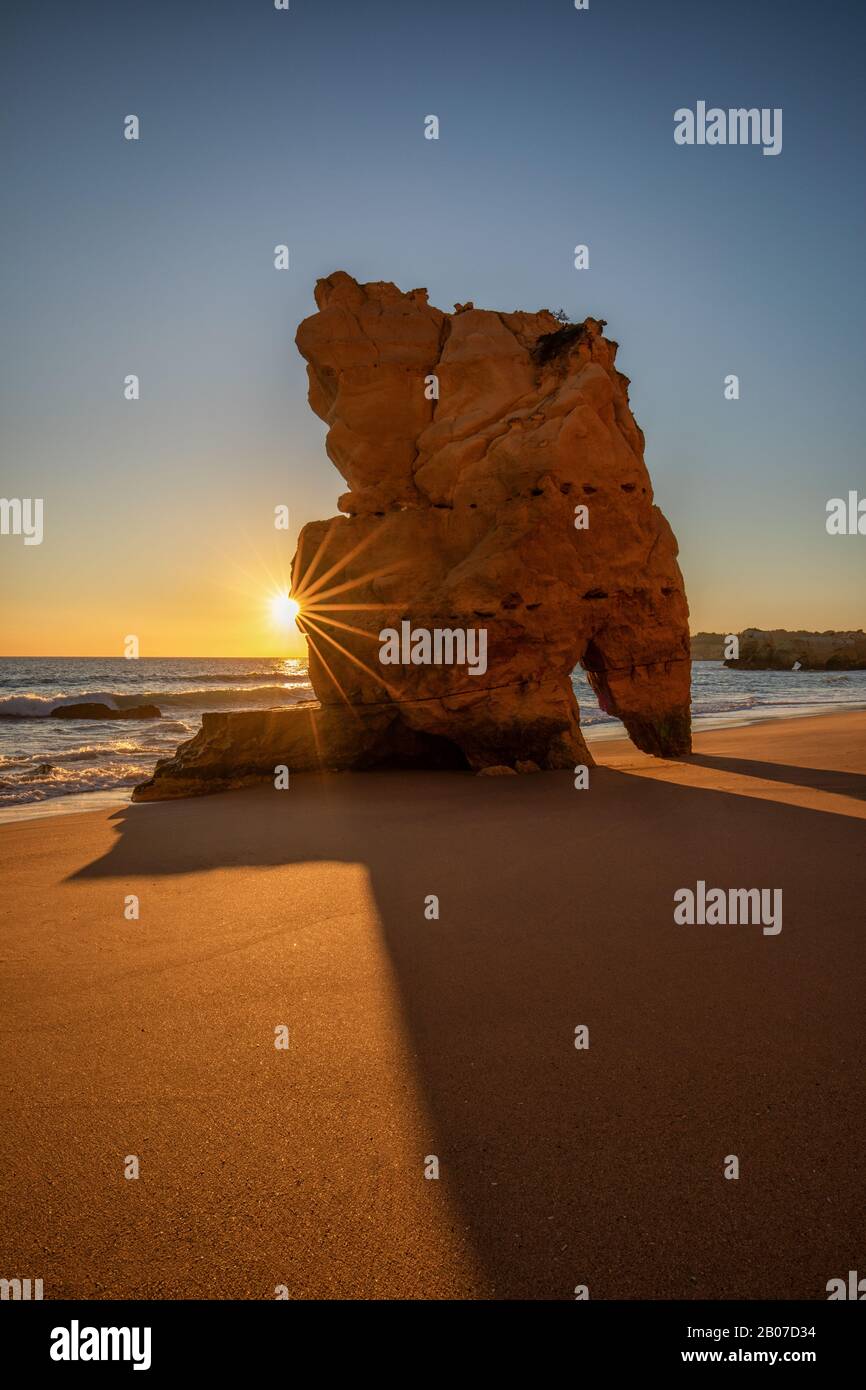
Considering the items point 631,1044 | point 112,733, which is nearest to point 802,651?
point 112,733

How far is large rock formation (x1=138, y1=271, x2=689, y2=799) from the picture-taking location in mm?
10555

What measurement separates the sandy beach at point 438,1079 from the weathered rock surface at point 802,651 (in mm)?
73139

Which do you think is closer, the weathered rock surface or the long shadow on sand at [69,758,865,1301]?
the long shadow on sand at [69,758,865,1301]

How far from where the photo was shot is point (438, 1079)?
8.48 feet

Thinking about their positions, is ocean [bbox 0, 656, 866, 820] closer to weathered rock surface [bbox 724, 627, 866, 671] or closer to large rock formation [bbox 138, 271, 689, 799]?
large rock formation [bbox 138, 271, 689, 799]

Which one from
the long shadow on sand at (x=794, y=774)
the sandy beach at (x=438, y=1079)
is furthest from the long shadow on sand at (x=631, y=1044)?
the long shadow on sand at (x=794, y=774)

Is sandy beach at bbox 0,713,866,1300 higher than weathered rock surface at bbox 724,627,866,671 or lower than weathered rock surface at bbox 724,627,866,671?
lower

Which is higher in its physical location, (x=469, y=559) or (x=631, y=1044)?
(x=469, y=559)

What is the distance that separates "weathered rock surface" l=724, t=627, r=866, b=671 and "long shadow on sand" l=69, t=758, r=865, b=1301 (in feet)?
238

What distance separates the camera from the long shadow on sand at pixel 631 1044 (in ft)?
6.01

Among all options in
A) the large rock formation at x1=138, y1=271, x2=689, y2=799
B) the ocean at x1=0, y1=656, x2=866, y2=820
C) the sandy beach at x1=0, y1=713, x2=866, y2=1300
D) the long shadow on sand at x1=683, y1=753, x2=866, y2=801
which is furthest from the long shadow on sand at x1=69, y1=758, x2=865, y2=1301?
the ocean at x1=0, y1=656, x2=866, y2=820

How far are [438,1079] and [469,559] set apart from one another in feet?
30.0

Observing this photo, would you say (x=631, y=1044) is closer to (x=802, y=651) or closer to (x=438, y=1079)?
(x=438, y=1079)
